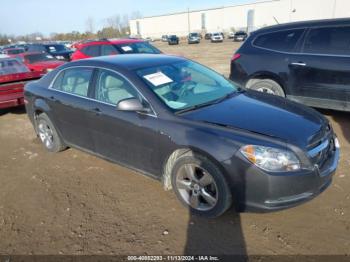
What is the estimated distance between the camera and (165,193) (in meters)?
3.85

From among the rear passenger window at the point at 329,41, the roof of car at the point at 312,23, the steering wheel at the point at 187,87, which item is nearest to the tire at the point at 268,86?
the rear passenger window at the point at 329,41

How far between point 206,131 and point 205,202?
0.77 meters

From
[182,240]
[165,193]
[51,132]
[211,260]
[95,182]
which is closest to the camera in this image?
[211,260]

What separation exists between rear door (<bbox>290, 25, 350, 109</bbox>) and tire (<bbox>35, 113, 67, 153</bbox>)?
4217mm

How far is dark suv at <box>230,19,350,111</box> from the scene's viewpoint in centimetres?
537

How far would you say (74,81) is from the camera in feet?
14.8

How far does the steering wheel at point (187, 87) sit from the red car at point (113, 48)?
21.5 feet

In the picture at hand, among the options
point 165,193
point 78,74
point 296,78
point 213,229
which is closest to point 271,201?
point 213,229

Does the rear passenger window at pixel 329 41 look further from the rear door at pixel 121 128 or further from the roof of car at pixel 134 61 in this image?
the rear door at pixel 121 128

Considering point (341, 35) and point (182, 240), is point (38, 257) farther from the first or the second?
point (341, 35)

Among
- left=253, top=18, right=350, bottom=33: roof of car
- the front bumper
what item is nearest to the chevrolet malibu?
the front bumper

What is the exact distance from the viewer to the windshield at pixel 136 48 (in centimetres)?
1019

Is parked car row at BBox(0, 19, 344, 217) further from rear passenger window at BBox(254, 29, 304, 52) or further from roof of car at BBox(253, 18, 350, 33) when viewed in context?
rear passenger window at BBox(254, 29, 304, 52)

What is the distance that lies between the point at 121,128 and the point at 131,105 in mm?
441
